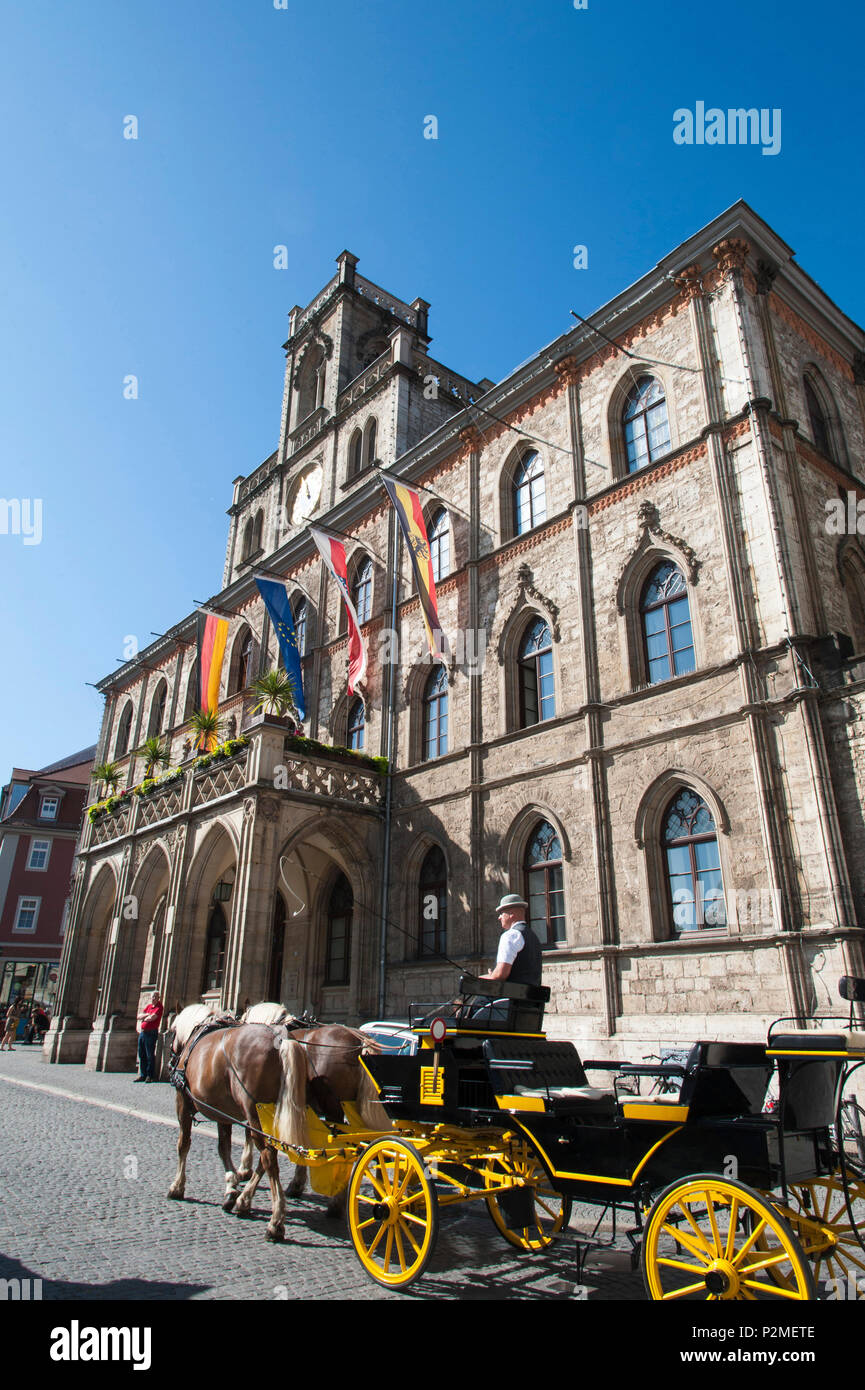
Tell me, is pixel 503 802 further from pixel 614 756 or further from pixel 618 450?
pixel 618 450

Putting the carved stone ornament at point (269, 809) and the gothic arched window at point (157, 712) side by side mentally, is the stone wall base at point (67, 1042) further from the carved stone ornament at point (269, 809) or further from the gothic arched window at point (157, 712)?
the gothic arched window at point (157, 712)

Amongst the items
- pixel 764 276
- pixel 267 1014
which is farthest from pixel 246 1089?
pixel 764 276

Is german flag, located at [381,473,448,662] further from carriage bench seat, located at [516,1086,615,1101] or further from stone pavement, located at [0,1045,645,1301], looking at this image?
carriage bench seat, located at [516,1086,615,1101]

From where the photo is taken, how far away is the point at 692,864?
42.4 ft

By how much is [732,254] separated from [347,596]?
32.4ft

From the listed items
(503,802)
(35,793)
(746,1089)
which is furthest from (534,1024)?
(35,793)

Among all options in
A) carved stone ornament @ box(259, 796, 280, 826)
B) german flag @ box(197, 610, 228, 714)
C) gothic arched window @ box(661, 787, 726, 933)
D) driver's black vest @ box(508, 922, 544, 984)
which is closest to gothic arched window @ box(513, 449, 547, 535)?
gothic arched window @ box(661, 787, 726, 933)

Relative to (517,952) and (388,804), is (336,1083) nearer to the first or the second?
(517,952)

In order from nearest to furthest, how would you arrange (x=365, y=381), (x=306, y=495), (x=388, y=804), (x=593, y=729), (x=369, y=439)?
(x=593, y=729) < (x=388, y=804) < (x=369, y=439) < (x=365, y=381) < (x=306, y=495)

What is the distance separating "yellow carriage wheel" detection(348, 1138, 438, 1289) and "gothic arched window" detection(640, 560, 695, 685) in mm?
10158

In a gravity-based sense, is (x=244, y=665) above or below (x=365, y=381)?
below

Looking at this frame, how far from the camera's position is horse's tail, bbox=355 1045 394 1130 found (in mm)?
6465
